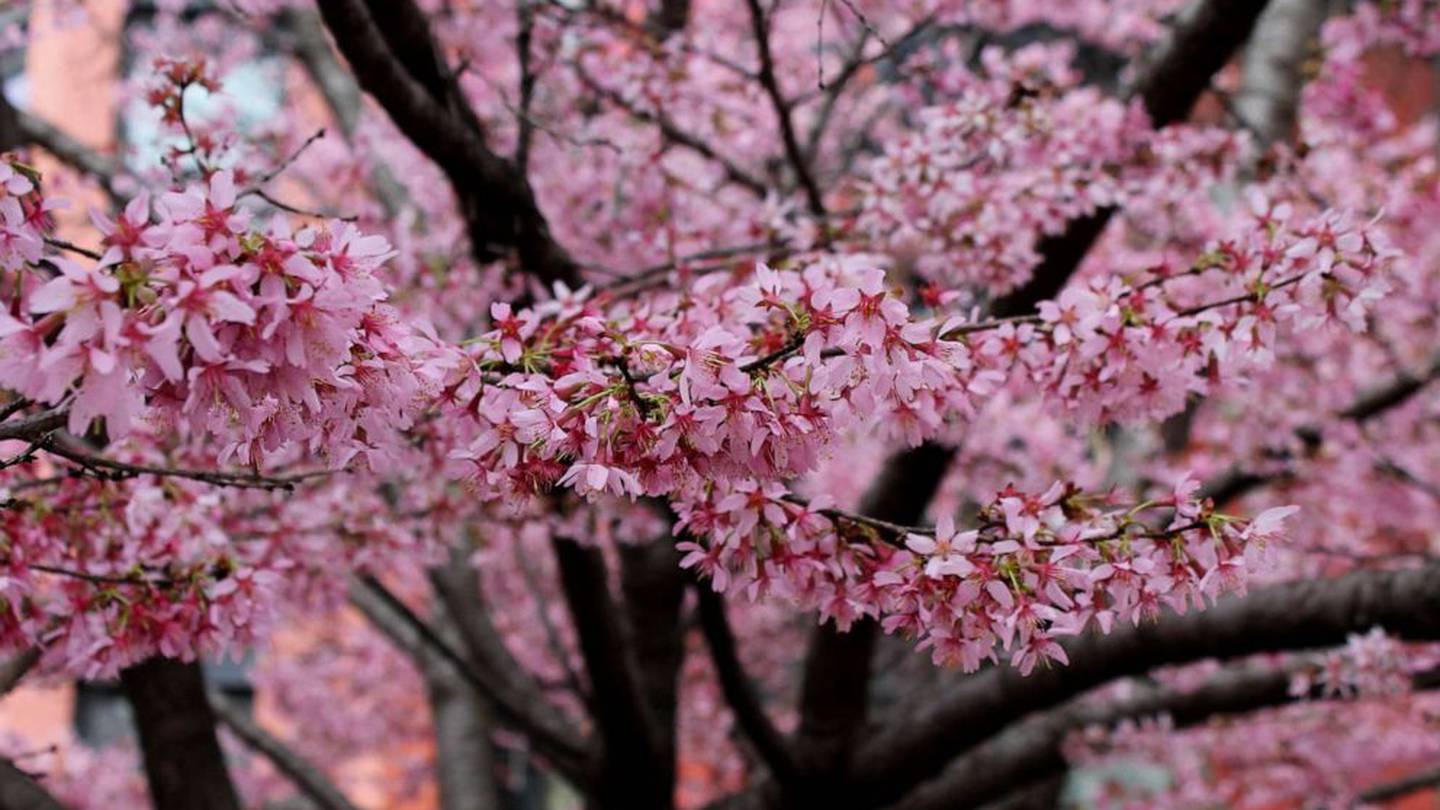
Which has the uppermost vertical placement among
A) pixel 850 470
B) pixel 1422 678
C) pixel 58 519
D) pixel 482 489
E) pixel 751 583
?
pixel 850 470

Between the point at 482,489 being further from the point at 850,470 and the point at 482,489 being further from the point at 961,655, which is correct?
the point at 850,470

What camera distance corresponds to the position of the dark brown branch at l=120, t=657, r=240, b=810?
3.49 m

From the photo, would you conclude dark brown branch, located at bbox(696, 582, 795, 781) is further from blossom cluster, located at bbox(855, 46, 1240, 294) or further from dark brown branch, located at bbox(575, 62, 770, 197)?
dark brown branch, located at bbox(575, 62, 770, 197)

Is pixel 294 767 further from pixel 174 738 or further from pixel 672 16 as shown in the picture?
pixel 672 16

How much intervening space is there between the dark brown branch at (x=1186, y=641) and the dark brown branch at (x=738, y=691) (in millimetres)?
376

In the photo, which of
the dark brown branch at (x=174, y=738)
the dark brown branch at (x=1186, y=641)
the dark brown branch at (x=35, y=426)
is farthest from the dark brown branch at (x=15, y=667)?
the dark brown branch at (x=1186, y=641)

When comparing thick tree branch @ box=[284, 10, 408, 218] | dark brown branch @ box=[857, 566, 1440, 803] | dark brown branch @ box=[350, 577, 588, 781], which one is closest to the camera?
dark brown branch @ box=[857, 566, 1440, 803]

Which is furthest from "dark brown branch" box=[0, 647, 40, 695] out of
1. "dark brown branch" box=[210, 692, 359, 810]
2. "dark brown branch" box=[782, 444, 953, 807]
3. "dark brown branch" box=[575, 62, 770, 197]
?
"dark brown branch" box=[575, 62, 770, 197]

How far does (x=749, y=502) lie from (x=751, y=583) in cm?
14

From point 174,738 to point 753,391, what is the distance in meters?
2.70

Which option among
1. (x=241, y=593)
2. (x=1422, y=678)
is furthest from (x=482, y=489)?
(x=1422, y=678)

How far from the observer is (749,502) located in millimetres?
1762

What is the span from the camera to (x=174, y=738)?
11.5 feet

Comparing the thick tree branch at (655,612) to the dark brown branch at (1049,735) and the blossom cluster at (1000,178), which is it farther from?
the blossom cluster at (1000,178)
